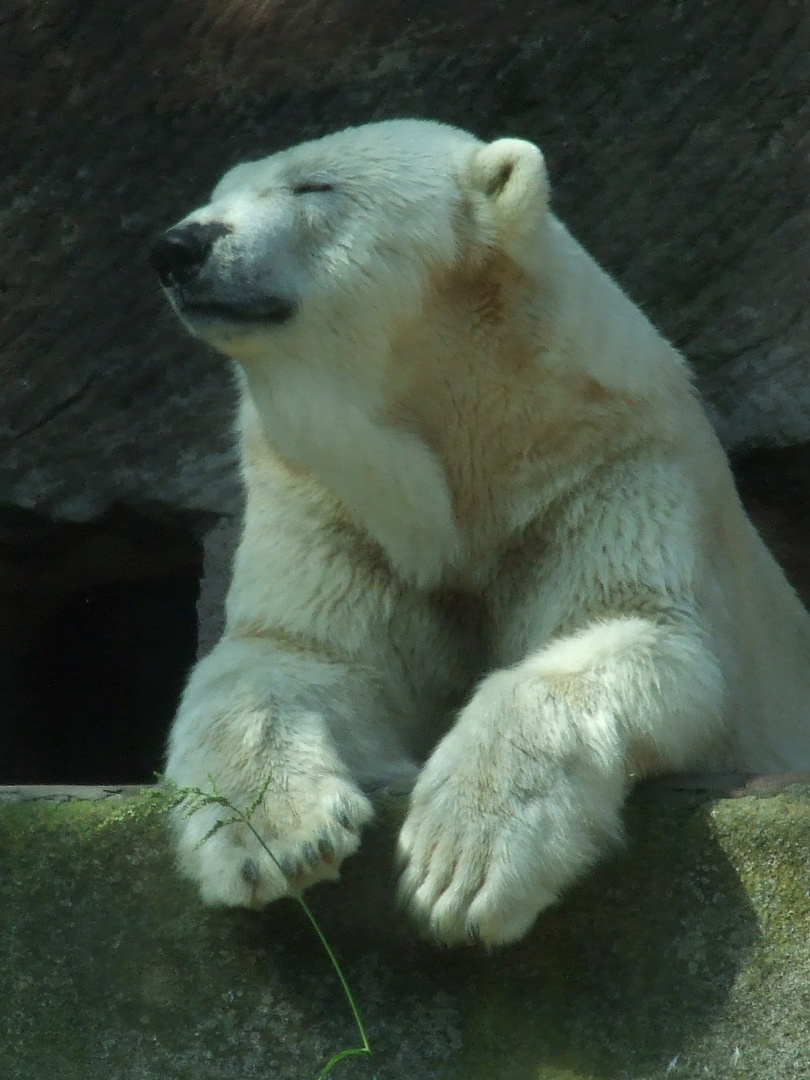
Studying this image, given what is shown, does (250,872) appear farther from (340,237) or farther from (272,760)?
(340,237)

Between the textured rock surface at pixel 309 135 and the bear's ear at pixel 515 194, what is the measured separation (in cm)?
135

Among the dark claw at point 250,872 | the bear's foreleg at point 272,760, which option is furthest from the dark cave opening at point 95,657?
the dark claw at point 250,872

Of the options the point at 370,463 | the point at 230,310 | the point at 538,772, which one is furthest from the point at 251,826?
the point at 230,310

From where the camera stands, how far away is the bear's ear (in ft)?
9.05

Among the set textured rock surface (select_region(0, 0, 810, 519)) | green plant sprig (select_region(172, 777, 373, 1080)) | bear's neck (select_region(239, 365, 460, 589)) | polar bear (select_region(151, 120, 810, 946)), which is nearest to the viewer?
green plant sprig (select_region(172, 777, 373, 1080))

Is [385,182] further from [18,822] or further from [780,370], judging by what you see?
[780,370]

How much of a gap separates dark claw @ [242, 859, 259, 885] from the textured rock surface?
2.27 meters

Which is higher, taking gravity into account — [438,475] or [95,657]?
[438,475]

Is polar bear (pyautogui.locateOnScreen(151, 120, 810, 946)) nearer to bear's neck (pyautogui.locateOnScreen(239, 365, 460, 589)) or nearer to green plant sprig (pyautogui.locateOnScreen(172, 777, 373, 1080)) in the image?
bear's neck (pyautogui.locateOnScreen(239, 365, 460, 589))

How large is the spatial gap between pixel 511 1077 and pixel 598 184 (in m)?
2.67

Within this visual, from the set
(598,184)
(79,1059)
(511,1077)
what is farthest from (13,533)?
(511,1077)

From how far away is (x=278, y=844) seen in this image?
2.17 meters

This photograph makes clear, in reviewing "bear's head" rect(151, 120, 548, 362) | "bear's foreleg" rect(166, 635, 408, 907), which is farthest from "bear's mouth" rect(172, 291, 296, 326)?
"bear's foreleg" rect(166, 635, 408, 907)

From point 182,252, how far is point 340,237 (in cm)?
31
